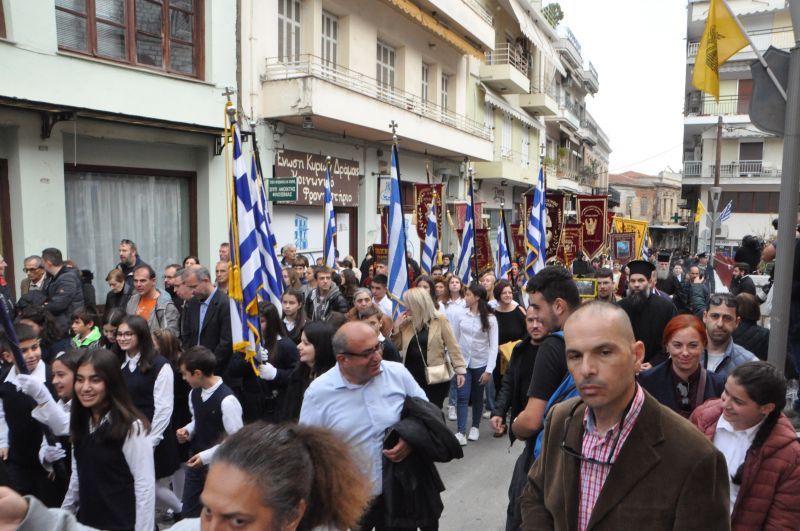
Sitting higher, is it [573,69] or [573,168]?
[573,69]

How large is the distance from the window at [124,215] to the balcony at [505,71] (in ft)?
49.6

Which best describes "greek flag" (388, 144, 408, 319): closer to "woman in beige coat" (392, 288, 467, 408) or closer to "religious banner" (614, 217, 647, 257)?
"woman in beige coat" (392, 288, 467, 408)

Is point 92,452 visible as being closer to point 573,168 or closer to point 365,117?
point 365,117

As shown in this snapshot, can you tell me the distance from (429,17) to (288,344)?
46.3 feet

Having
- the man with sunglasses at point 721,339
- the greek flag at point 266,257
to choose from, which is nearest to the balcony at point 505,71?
the greek flag at point 266,257

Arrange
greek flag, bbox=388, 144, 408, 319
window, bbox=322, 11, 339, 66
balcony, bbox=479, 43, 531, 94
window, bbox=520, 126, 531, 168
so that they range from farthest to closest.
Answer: window, bbox=520, 126, 531, 168 < balcony, bbox=479, 43, 531, 94 < window, bbox=322, 11, 339, 66 < greek flag, bbox=388, 144, 408, 319

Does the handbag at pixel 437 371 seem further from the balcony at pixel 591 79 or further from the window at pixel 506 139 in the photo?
the balcony at pixel 591 79

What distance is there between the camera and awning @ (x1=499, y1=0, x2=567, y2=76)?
24.9 metres

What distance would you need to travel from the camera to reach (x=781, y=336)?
3.96 metres

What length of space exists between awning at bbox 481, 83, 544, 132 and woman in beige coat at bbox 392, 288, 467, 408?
1947 cm

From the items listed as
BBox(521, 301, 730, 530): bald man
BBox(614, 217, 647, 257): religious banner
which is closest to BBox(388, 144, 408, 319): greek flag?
BBox(521, 301, 730, 530): bald man

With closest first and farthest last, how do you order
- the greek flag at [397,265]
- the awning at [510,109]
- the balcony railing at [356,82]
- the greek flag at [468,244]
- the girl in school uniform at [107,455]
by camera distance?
the girl in school uniform at [107,455] < the greek flag at [397,265] < the greek flag at [468,244] < the balcony railing at [356,82] < the awning at [510,109]

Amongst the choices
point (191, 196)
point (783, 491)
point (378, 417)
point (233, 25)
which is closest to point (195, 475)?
point (378, 417)

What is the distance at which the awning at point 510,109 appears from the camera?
24.6 m
